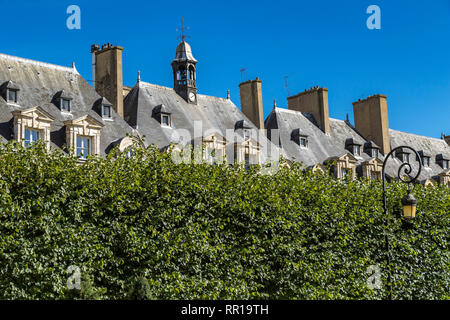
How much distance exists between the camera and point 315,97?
1566 inches

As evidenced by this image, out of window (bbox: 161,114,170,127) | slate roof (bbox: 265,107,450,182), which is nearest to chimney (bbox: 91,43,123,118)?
window (bbox: 161,114,170,127)

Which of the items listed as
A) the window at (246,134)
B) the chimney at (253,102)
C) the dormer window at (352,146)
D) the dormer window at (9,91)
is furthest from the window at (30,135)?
the dormer window at (352,146)

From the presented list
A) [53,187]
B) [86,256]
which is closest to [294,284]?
[86,256]

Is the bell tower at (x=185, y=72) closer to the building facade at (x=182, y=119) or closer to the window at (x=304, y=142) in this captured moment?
the building facade at (x=182, y=119)

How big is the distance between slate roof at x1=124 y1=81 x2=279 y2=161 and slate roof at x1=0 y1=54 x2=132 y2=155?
1705 mm

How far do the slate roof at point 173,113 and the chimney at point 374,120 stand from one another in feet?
34.3

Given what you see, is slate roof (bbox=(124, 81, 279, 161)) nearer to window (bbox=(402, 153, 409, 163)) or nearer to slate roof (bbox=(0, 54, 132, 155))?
slate roof (bbox=(0, 54, 132, 155))

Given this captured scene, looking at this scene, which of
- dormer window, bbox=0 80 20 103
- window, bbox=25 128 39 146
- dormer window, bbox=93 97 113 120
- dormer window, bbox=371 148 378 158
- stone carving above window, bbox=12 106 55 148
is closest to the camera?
stone carving above window, bbox=12 106 55 148

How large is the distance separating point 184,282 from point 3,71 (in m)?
16.6

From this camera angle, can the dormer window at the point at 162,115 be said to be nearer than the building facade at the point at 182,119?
No

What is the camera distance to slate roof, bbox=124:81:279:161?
29.5 meters

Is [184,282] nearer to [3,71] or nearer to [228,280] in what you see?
[228,280]

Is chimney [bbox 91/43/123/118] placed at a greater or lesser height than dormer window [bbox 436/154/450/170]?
greater

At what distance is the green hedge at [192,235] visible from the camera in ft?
39.8
